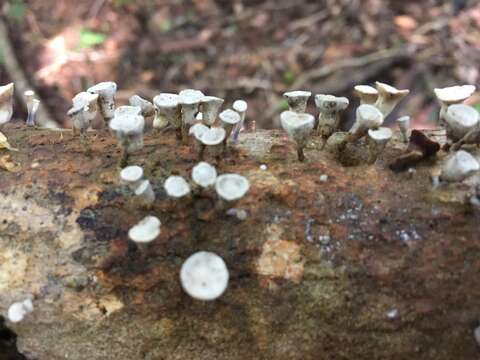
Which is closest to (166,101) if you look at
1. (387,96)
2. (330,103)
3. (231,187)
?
(231,187)

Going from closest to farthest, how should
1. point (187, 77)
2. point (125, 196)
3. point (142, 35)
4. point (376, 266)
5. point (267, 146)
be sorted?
point (376, 266) → point (125, 196) → point (267, 146) → point (187, 77) → point (142, 35)

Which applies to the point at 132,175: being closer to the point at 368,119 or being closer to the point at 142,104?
the point at 142,104

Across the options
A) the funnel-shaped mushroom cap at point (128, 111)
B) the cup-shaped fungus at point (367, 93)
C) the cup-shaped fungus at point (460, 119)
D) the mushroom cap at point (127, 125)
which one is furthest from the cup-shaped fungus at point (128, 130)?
the cup-shaped fungus at point (460, 119)

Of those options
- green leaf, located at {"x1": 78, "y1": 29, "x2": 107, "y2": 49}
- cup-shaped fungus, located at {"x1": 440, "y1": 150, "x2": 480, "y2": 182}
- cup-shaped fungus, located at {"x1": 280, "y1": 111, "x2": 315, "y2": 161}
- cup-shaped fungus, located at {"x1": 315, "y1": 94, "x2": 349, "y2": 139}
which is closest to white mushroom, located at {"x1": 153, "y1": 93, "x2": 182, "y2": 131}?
cup-shaped fungus, located at {"x1": 280, "y1": 111, "x2": 315, "y2": 161}

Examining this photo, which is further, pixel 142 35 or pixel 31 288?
pixel 142 35

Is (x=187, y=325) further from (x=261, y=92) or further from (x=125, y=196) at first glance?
(x=261, y=92)

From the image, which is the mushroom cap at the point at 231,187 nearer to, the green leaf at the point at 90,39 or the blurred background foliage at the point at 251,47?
the blurred background foliage at the point at 251,47

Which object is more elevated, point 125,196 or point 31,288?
point 125,196

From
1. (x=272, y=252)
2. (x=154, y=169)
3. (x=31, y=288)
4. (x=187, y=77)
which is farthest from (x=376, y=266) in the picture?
(x=187, y=77)

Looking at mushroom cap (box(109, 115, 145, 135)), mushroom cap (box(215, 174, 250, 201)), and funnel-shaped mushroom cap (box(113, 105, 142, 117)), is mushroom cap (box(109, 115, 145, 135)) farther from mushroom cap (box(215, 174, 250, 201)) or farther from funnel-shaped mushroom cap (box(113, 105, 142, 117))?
mushroom cap (box(215, 174, 250, 201))
